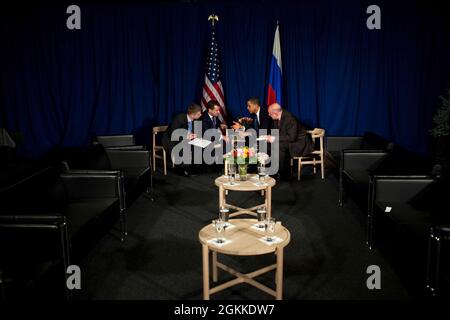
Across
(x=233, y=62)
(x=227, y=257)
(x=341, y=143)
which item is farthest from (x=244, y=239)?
(x=233, y=62)

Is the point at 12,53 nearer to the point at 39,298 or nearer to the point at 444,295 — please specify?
the point at 39,298

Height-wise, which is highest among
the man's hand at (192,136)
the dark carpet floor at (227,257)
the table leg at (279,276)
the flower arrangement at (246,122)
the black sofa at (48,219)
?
the flower arrangement at (246,122)

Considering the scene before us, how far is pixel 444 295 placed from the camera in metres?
2.77

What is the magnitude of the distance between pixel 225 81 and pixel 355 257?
4375 millimetres

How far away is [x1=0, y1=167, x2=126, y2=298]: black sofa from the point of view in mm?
2832

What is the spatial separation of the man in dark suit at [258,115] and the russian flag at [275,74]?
0.38 metres

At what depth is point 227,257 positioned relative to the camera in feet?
12.6

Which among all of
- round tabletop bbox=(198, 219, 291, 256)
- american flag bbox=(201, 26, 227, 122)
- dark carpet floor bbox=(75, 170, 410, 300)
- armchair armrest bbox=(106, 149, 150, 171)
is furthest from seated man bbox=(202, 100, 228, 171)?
round tabletop bbox=(198, 219, 291, 256)

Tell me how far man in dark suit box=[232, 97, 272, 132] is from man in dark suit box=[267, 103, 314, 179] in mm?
260

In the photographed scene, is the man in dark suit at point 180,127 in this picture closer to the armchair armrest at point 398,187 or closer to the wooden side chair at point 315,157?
the wooden side chair at point 315,157

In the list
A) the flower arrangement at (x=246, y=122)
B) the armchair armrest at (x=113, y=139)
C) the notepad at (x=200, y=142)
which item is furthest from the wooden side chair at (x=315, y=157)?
the armchair armrest at (x=113, y=139)

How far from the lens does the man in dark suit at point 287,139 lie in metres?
6.46

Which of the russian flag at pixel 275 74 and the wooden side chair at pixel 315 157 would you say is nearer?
the wooden side chair at pixel 315 157
